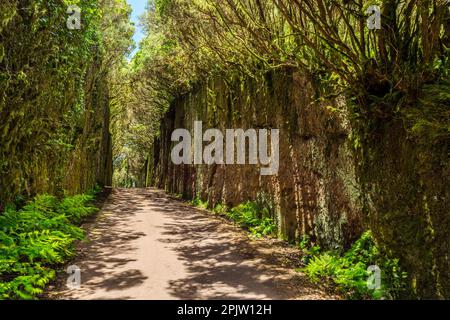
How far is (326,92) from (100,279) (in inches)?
244

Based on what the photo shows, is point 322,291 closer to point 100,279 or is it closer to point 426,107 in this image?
point 426,107

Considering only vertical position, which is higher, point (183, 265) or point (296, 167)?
point (296, 167)

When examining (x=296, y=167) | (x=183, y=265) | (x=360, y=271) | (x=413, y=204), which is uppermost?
(x=296, y=167)

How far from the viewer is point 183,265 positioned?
25.5 feet

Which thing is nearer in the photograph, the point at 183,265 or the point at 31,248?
the point at 31,248

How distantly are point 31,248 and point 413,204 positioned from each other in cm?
689

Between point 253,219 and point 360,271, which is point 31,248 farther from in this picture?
point 253,219

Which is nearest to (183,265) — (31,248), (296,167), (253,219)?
(31,248)

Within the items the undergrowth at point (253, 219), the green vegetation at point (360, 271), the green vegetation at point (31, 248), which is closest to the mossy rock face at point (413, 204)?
the green vegetation at point (360, 271)

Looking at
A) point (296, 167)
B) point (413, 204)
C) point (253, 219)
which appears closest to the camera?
point (413, 204)

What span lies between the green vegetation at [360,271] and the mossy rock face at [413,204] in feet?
0.66

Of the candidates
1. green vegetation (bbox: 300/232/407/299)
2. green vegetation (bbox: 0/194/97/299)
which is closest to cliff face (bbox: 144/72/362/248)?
green vegetation (bbox: 300/232/407/299)

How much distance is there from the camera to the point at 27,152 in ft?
33.4
